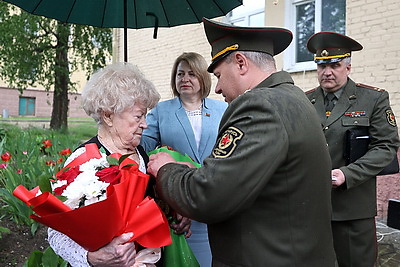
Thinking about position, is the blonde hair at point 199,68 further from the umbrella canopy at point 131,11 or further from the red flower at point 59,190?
the red flower at point 59,190

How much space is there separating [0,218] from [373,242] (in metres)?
3.35

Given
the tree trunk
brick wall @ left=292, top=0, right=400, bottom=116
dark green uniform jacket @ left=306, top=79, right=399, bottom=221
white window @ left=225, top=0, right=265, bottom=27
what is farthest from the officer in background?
the tree trunk

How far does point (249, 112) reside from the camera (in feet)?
4.37

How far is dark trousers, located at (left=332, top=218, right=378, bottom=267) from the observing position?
2553mm

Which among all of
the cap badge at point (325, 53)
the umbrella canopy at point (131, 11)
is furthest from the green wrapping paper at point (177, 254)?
the cap badge at point (325, 53)

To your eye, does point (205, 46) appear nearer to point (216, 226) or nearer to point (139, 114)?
point (139, 114)

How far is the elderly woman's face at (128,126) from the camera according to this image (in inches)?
73.1

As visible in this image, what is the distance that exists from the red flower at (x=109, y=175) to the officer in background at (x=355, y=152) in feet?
4.97

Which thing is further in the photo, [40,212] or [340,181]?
[340,181]

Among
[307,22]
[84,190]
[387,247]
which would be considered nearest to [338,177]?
[84,190]

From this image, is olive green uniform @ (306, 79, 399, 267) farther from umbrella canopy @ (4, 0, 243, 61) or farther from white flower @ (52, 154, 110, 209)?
white flower @ (52, 154, 110, 209)

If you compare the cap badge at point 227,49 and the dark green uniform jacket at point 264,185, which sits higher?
the cap badge at point 227,49

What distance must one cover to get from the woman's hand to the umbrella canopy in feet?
4.11

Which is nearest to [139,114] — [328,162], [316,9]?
[328,162]
